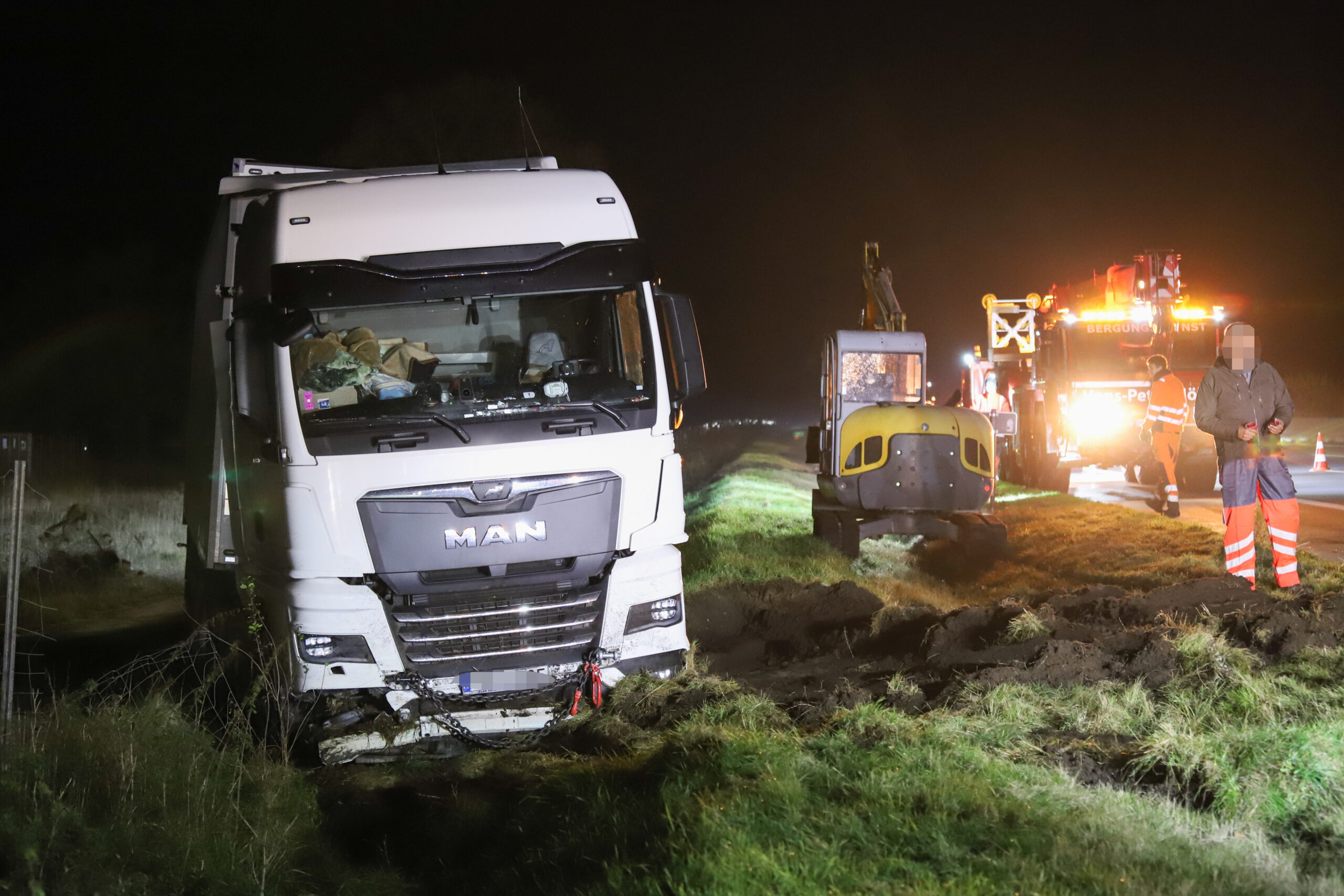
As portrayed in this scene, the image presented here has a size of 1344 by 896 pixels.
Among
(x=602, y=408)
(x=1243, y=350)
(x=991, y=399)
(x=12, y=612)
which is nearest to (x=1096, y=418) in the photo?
(x=991, y=399)

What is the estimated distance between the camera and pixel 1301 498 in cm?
1577

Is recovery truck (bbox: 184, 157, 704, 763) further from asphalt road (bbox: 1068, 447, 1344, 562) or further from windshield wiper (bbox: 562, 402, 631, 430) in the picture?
asphalt road (bbox: 1068, 447, 1344, 562)

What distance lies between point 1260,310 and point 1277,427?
174ft

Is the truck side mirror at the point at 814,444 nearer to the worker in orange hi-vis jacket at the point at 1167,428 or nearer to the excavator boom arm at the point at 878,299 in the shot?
the excavator boom arm at the point at 878,299

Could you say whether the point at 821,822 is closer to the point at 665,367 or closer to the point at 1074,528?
the point at 665,367

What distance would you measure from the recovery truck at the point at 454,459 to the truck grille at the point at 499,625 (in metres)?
0.01

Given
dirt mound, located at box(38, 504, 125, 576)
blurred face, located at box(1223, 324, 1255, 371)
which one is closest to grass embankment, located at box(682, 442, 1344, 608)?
blurred face, located at box(1223, 324, 1255, 371)

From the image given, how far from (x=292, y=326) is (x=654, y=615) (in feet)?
8.38

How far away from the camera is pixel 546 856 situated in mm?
4211

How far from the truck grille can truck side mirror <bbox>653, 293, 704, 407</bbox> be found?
4.11 ft

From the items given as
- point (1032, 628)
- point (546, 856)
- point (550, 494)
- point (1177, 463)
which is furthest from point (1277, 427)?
point (1177, 463)

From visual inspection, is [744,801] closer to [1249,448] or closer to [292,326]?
[292,326]

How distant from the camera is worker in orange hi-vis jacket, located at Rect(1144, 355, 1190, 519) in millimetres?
14562

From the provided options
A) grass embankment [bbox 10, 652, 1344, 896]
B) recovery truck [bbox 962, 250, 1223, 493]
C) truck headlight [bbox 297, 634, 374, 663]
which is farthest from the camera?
recovery truck [bbox 962, 250, 1223, 493]
